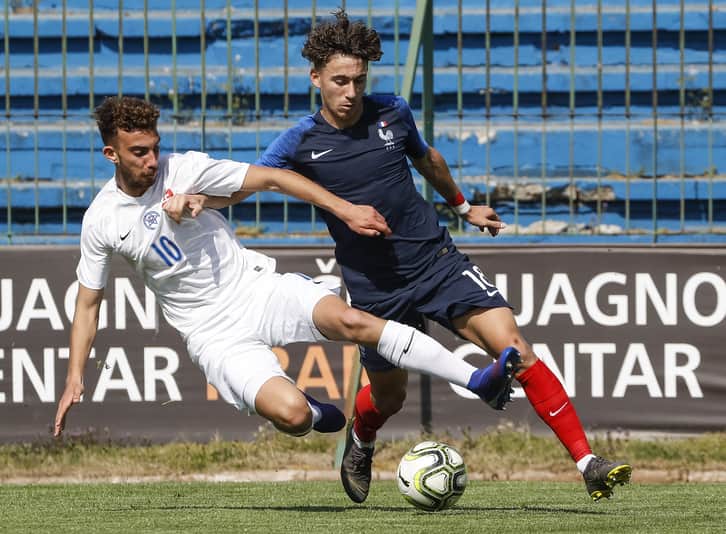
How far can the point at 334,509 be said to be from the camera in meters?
6.54

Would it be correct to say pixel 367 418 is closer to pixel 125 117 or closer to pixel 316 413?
pixel 316 413

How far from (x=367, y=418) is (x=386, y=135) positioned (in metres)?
1.44

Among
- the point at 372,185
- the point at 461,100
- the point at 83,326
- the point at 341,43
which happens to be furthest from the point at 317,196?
the point at 461,100

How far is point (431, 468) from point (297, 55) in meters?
6.21

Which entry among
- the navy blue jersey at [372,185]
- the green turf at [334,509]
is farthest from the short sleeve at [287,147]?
the green turf at [334,509]

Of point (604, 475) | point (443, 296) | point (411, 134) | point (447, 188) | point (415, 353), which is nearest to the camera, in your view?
point (604, 475)

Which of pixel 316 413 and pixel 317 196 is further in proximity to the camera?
pixel 316 413

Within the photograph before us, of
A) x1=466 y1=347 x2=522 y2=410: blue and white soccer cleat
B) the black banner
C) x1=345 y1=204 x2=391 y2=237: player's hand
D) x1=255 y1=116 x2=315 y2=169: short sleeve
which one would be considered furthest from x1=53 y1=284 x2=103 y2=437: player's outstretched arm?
the black banner

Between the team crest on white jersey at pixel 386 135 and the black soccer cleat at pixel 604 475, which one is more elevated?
the team crest on white jersey at pixel 386 135

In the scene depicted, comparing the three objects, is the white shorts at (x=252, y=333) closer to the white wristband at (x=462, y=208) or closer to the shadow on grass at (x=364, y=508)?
the shadow on grass at (x=364, y=508)

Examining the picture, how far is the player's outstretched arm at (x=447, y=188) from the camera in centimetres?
648

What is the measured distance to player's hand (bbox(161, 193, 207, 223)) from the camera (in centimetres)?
593

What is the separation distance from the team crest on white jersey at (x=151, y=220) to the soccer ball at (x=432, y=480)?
1545 millimetres

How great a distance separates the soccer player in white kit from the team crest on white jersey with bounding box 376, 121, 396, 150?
0.51 metres
